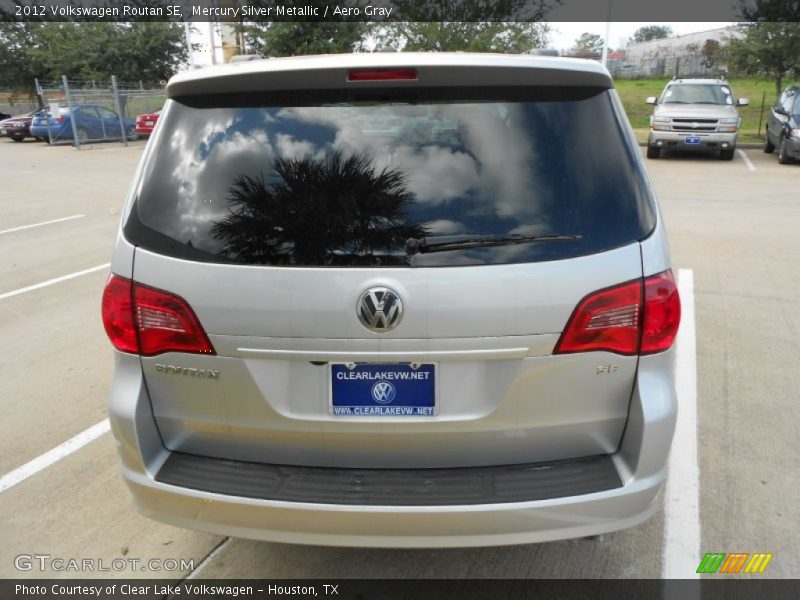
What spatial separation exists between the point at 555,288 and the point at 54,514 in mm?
2569

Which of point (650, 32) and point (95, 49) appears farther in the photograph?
point (650, 32)

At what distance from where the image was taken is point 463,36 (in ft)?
78.7

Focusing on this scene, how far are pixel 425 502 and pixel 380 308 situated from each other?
2.04 ft

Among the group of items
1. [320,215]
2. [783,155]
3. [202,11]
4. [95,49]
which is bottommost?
[783,155]

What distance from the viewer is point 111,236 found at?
9078mm

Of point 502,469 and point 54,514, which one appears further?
point 54,514

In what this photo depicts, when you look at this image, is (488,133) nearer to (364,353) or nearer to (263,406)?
(364,353)

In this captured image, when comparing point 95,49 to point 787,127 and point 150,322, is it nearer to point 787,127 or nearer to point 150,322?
point 787,127

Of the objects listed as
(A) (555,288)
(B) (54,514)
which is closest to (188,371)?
(A) (555,288)

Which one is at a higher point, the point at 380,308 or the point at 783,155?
the point at 380,308

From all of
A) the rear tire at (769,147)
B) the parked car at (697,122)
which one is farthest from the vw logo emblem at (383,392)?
the rear tire at (769,147)

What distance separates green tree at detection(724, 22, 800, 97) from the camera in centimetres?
1952

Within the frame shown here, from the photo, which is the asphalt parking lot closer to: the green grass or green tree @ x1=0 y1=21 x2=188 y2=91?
the green grass

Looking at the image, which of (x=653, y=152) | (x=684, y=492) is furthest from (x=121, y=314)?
(x=653, y=152)
